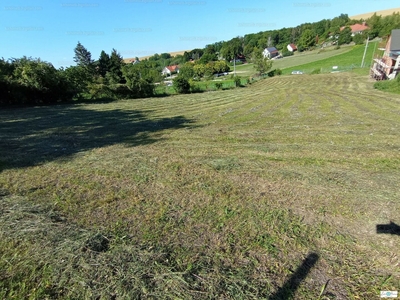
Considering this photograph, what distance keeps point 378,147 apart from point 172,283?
586cm

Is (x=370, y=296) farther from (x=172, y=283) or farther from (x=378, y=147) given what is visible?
(x=378, y=147)

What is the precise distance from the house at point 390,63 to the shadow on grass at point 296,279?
27267 millimetres

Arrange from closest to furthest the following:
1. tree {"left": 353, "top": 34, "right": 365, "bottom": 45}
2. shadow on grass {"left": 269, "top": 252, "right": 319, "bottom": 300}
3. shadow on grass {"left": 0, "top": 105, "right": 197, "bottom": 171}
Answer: shadow on grass {"left": 269, "top": 252, "right": 319, "bottom": 300}, shadow on grass {"left": 0, "top": 105, "right": 197, "bottom": 171}, tree {"left": 353, "top": 34, "right": 365, "bottom": 45}

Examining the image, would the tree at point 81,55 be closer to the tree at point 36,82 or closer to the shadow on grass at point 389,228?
the tree at point 36,82

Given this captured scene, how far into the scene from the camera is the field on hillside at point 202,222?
6.04 ft

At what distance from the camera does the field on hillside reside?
6.04 ft

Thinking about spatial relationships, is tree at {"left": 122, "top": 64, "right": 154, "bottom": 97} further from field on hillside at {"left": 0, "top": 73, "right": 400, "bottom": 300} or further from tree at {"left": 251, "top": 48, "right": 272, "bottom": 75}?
tree at {"left": 251, "top": 48, "right": 272, "bottom": 75}

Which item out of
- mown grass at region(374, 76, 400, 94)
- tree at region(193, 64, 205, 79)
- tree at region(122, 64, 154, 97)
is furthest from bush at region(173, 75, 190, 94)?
tree at region(193, 64, 205, 79)

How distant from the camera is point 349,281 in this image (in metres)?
1.85

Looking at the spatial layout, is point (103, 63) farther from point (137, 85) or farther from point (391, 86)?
point (391, 86)

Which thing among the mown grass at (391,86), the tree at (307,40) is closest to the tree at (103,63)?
the mown grass at (391,86)

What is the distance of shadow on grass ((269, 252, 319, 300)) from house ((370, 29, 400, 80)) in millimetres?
27267

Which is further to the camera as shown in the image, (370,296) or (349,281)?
(349,281)

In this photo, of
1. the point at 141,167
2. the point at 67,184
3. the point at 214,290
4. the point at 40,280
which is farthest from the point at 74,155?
the point at 214,290
